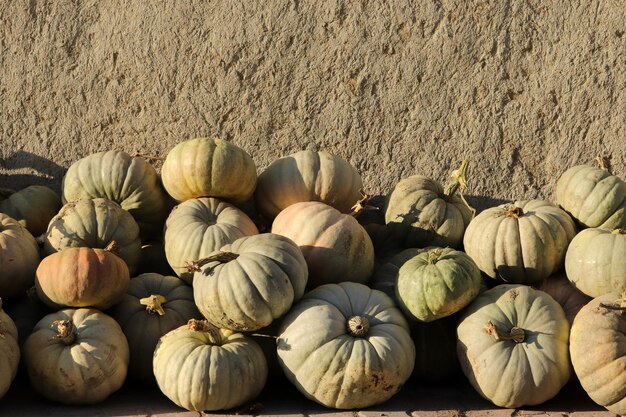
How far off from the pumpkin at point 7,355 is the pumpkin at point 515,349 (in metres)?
2.48

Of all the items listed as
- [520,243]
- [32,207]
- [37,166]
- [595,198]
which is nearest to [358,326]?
[520,243]

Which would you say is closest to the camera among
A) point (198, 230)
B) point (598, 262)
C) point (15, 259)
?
point (598, 262)

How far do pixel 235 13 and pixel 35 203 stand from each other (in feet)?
6.46

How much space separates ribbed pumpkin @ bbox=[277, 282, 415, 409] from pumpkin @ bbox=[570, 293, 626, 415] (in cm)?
93

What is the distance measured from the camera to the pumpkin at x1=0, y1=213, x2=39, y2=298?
19.0ft

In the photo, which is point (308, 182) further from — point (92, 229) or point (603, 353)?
point (603, 353)

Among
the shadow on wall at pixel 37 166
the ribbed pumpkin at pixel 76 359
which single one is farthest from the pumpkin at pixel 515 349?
the shadow on wall at pixel 37 166

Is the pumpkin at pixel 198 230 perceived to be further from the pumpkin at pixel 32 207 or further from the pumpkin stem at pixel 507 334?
the pumpkin stem at pixel 507 334

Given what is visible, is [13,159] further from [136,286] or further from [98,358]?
[98,358]

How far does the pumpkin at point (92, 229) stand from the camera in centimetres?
594

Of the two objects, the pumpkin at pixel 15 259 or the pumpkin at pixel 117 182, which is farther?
the pumpkin at pixel 117 182

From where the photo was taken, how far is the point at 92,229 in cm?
597

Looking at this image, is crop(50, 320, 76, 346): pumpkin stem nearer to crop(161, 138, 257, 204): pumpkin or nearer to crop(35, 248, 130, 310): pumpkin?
crop(35, 248, 130, 310): pumpkin

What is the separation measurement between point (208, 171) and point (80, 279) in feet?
4.03
